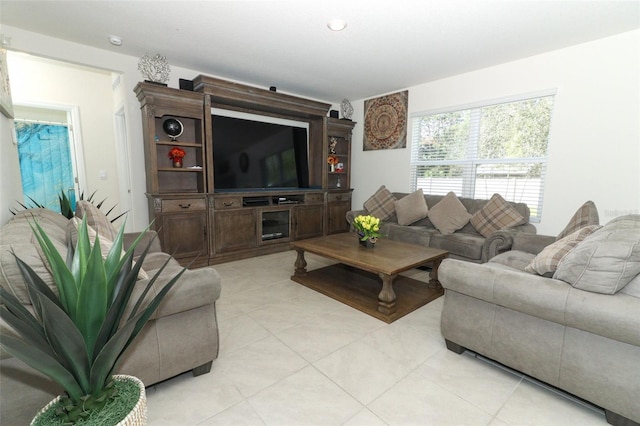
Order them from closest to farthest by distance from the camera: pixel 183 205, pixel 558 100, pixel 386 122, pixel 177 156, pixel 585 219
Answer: pixel 585 219, pixel 558 100, pixel 183 205, pixel 177 156, pixel 386 122

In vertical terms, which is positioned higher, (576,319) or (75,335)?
(75,335)

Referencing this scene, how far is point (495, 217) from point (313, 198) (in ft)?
8.16

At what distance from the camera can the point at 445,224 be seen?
11.7 ft

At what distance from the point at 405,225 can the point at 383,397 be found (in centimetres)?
275

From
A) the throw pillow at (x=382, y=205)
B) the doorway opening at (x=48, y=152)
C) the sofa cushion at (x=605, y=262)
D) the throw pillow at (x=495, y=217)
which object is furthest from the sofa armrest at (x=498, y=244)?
the doorway opening at (x=48, y=152)

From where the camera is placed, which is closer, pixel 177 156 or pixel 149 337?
pixel 149 337

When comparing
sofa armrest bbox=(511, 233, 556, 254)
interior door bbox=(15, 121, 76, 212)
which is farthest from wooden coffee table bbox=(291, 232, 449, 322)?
interior door bbox=(15, 121, 76, 212)

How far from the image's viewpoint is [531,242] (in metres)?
2.62

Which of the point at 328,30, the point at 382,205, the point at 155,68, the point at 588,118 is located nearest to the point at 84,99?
the point at 155,68

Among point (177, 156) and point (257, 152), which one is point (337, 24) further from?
point (177, 156)

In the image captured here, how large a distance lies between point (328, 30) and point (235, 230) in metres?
2.53

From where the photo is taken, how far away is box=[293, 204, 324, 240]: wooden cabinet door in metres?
4.43

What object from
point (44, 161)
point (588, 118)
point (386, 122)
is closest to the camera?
point (588, 118)

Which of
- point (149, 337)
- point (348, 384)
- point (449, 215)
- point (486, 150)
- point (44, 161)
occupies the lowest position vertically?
point (348, 384)
